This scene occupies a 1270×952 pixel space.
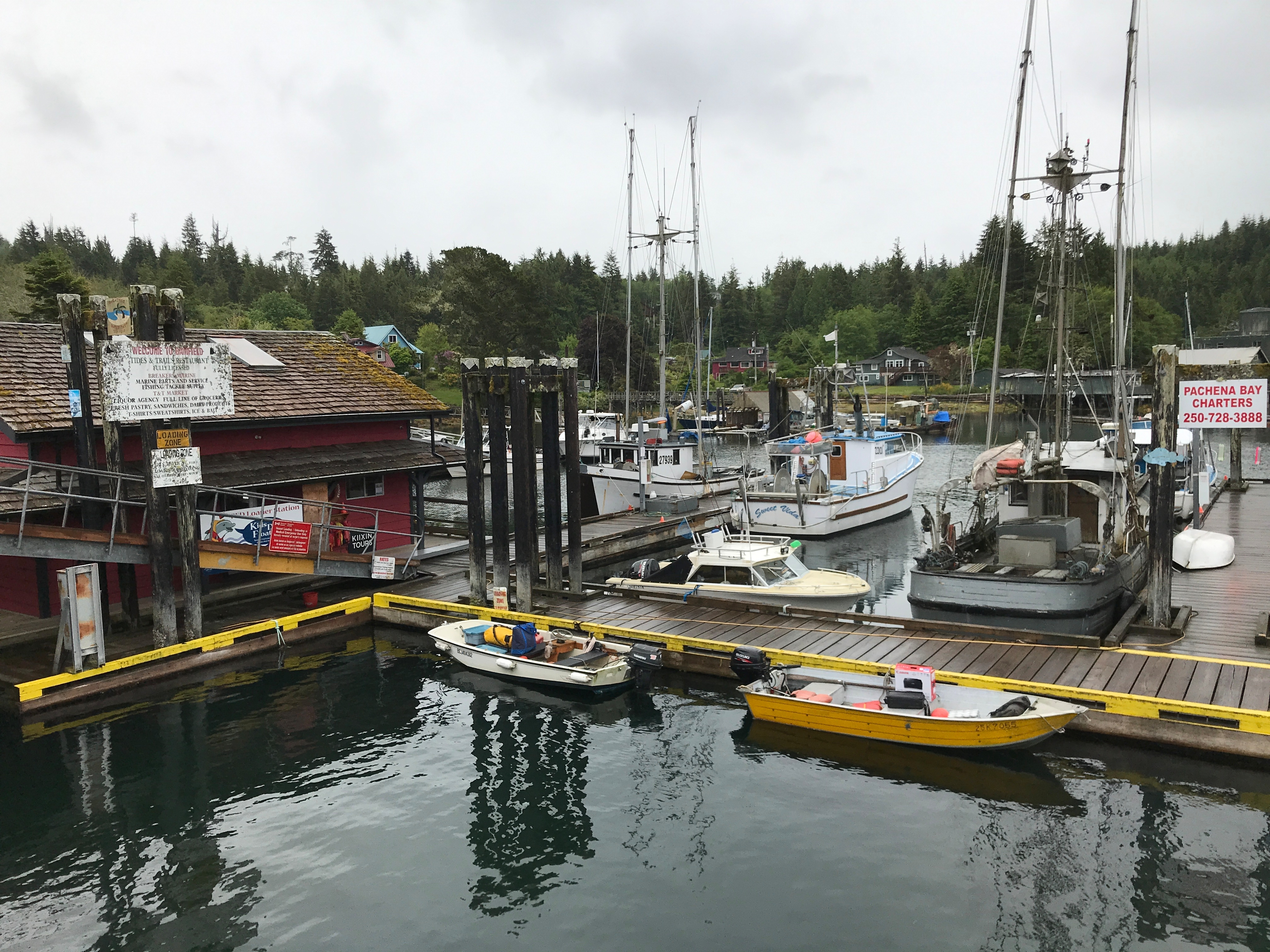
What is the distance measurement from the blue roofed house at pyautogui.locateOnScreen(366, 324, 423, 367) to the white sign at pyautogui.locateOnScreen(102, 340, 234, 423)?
83.0 meters

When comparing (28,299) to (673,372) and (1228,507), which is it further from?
(1228,507)

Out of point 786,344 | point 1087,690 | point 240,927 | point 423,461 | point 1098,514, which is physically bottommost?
point 240,927

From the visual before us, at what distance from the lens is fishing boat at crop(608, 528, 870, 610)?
67.7ft

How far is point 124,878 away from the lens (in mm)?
10578

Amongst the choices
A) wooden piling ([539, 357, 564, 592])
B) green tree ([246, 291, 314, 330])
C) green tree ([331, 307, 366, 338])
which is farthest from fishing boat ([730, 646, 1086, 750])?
green tree ([331, 307, 366, 338])

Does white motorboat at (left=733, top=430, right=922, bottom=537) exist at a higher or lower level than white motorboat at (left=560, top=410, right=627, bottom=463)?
lower

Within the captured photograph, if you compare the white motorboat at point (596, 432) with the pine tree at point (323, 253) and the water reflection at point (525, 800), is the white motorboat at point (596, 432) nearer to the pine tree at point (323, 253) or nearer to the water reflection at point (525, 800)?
the water reflection at point (525, 800)

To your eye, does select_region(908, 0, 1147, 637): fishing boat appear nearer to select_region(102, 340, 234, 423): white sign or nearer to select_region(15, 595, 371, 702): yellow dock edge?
select_region(15, 595, 371, 702): yellow dock edge

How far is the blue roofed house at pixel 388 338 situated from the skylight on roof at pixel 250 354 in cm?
7523

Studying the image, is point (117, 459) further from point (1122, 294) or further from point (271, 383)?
point (1122, 294)

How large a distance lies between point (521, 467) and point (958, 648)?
10.0 m

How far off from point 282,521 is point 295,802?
26.2 ft

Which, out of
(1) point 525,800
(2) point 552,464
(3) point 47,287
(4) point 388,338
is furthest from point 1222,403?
(4) point 388,338

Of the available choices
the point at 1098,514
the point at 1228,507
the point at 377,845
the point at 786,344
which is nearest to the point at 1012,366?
the point at 786,344
